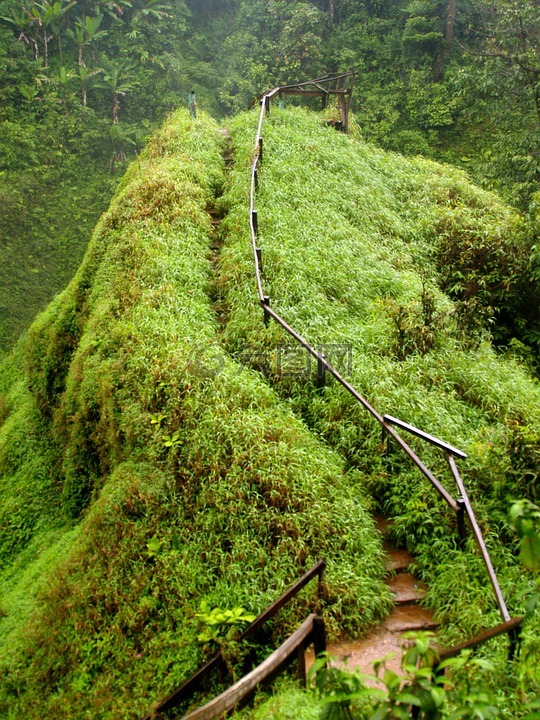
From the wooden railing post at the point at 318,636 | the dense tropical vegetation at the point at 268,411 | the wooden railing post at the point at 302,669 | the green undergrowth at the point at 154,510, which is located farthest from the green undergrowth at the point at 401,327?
the wooden railing post at the point at 302,669

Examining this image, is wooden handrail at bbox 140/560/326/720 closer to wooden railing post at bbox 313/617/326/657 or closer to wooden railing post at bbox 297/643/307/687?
wooden railing post at bbox 297/643/307/687

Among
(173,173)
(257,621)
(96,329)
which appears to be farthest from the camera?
(173,173)

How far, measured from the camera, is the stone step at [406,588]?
4953mm

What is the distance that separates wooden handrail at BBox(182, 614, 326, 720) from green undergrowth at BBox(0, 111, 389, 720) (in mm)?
1160

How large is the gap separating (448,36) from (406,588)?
76.1 feet

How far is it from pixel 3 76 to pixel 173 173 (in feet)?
48.1

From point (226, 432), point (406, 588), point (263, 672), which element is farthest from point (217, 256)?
point (263, 672)

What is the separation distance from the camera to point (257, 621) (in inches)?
166

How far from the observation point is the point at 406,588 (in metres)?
5.08

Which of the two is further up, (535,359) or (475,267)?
(475,267)

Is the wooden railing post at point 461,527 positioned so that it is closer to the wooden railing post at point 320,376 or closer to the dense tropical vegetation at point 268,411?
the dense tropical vegetation at point 268,411

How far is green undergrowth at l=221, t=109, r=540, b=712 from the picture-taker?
5.46 m

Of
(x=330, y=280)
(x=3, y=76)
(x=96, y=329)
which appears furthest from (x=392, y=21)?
(x=96, y=329)

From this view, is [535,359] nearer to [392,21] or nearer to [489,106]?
[489,106]
